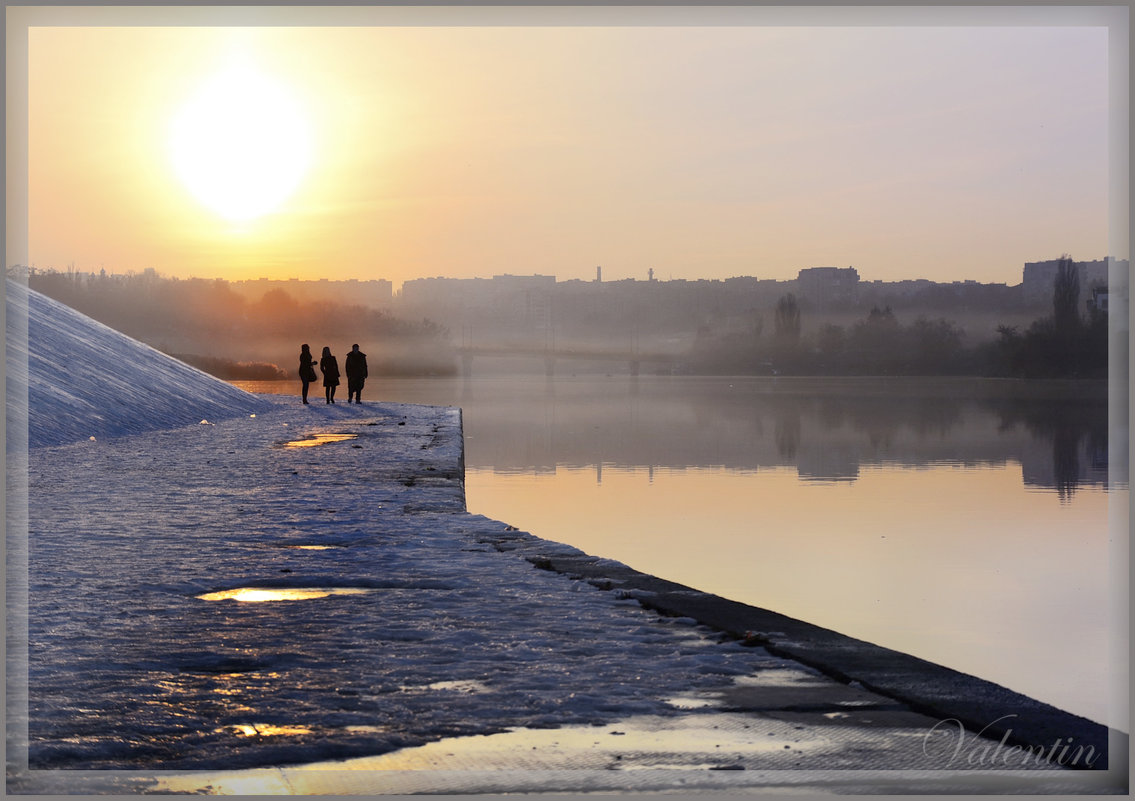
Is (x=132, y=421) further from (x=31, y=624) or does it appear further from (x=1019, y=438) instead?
(x=1019, y=438)

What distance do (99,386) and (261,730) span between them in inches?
1062

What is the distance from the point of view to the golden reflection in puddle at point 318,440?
2516 cm

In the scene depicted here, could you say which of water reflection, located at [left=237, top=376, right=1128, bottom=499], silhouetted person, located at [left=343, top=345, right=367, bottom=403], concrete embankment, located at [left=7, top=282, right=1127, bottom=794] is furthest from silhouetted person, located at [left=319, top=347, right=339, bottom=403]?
concrete embankment, located at [left=7, top=282, right=1127, bottom=794]

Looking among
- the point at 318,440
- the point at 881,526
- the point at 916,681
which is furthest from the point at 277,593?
the point at 318,440

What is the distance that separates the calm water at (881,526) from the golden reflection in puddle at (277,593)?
16.4ft

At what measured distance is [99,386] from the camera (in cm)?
3059

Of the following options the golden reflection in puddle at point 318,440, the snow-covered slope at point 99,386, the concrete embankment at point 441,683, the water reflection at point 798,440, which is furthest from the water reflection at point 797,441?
the concrete embankment at point 441,683

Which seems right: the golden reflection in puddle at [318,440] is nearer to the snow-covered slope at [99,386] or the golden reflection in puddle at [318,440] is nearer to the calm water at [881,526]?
the calm water at [881,526]

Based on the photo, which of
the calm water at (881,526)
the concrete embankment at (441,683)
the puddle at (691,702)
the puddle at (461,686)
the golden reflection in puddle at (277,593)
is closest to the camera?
the concrete embankment at (441,683)

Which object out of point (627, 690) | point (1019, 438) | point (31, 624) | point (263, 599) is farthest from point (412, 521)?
point (1019, 438)

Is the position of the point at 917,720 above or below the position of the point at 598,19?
below

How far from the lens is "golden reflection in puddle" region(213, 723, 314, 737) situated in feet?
18.5

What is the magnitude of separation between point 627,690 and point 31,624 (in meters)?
4.10

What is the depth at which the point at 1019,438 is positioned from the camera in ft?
153
